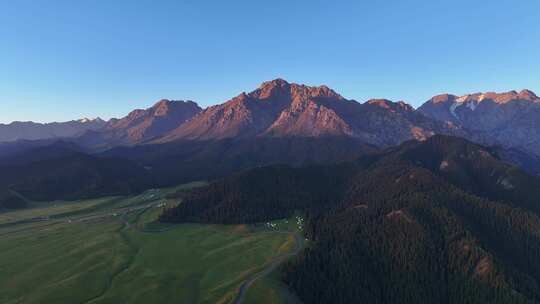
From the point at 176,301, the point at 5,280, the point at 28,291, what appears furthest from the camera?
the point at 5,280

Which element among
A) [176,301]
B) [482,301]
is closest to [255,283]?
[176,301]

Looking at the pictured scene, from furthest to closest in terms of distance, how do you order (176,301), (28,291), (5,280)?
(5,280) < (28,291) < (176,301)

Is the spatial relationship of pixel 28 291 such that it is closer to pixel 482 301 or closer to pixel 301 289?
pixel 301 289

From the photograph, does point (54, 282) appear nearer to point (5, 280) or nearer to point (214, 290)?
point (5, 280)

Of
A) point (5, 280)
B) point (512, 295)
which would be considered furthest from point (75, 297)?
point (512, 295)

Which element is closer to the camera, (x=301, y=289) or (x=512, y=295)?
(x=301, y=289)

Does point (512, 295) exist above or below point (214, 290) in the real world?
below

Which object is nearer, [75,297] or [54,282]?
[75,297]

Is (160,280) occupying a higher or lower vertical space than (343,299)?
higher

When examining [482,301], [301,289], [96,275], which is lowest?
[482,301]
